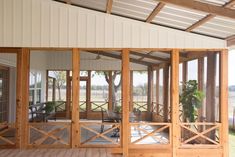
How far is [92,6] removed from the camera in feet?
26.8

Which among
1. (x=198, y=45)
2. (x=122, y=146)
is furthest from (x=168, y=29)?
(x=122, y=146)

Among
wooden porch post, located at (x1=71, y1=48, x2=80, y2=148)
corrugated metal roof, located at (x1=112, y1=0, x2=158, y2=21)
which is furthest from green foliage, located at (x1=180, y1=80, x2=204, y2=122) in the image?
wooden porch post, located at (x1=71, y1=48, x2=80, y2=148)

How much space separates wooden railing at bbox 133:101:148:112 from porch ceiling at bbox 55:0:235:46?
27.2ft

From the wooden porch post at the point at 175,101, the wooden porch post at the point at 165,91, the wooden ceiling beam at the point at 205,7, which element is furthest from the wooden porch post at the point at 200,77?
the wooden ceiling beam at the point at 205,7

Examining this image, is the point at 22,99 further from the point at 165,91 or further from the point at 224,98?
the point at 165,91

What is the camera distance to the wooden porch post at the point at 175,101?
819 cm

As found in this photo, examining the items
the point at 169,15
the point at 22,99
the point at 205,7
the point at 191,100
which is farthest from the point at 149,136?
the point at 205,7

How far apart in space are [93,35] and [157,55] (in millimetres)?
5075

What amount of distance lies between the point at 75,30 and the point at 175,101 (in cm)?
299

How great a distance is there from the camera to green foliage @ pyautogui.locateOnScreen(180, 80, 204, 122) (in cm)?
886

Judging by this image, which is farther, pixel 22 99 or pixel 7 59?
pixel 7 59

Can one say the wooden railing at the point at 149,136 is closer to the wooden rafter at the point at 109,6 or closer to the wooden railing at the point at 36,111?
the wooden rafter at the point at 109,6

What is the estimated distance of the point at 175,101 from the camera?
827 centimetres

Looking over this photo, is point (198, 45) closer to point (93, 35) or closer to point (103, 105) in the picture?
point (93, 35)
